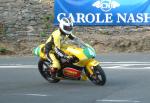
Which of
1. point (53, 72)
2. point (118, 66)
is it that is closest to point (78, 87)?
point (53, 72)

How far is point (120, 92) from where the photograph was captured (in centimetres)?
1367

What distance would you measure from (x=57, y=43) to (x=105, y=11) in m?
Answer: 11.6

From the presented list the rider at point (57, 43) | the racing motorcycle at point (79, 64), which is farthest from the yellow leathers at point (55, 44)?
the racing motorcycle at point (79, 64)

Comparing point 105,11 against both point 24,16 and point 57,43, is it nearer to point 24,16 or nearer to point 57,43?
point 24,16

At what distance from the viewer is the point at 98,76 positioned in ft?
47.8

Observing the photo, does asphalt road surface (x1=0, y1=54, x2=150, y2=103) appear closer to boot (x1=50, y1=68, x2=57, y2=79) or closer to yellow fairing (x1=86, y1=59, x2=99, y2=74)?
boot (x1=50, y1=68, x2=57, y2=79)

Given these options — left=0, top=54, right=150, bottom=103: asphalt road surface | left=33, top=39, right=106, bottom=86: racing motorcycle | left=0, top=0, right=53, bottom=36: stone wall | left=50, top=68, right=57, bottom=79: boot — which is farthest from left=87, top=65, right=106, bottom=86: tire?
left=0, top=0, right=53, bottom=36: stone wall

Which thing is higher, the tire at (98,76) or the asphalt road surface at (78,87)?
the tire at (98,76)

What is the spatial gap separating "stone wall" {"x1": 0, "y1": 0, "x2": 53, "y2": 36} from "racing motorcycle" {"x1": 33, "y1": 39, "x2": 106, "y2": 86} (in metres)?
11.4

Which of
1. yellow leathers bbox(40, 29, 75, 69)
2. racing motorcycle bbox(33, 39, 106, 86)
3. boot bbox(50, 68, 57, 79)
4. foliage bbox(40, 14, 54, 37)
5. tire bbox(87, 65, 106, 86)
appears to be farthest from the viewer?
foliage bbox(40, 14, 54, 37)

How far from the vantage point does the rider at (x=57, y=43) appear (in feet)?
49.1

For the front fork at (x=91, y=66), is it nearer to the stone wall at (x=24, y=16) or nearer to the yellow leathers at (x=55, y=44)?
the yellow leathers at (x=55, y=44)

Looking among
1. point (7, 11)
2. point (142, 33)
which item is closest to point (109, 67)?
point (142, 33)

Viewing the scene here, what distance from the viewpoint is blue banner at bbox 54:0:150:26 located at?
26047 mm
